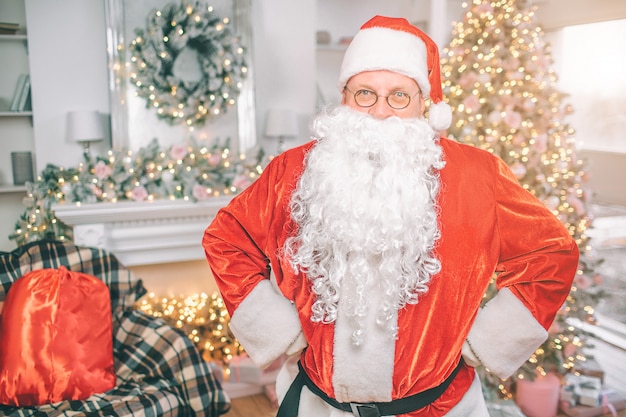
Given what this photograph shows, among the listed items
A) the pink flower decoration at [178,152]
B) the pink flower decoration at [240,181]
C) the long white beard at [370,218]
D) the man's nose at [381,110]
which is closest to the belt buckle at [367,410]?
the long white beard at [370,218]

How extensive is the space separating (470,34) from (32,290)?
7.69 ft

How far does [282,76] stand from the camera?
384 centimetres

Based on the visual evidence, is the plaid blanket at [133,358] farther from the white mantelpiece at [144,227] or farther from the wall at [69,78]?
the wall at [69,78]

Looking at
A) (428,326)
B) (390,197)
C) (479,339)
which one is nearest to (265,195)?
(390,197)

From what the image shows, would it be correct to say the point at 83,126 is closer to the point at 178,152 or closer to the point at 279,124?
the point at 178,152

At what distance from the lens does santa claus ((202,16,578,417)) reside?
133 cm

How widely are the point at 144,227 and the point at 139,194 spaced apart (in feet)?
0.67

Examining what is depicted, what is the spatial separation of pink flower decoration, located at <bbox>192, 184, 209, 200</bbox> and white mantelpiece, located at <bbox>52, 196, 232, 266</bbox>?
0.14ft

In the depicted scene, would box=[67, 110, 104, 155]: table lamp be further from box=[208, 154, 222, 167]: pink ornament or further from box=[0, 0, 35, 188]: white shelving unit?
box=[208, 154, 222, 167]: pink ornament

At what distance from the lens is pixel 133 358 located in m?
2.35

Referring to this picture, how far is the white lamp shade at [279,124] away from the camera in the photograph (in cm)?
364

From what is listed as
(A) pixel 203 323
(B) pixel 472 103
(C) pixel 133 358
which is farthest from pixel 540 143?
(C) pixel 133 358

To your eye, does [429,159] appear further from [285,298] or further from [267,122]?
[267,122]

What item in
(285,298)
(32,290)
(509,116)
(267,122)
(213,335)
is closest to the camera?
(285,298)
